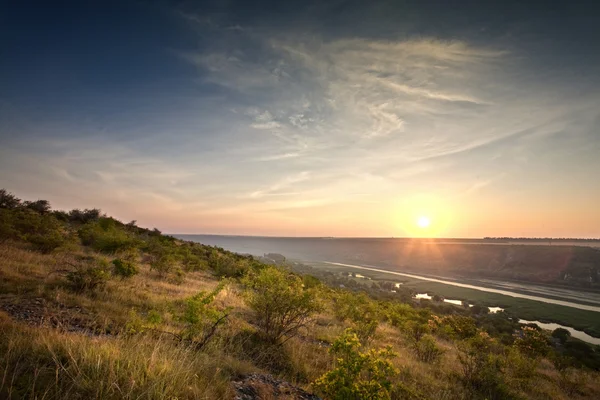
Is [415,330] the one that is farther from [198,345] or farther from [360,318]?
[198,345]

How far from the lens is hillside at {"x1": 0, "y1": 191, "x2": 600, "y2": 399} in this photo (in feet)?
10.2

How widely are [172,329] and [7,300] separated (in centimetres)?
392

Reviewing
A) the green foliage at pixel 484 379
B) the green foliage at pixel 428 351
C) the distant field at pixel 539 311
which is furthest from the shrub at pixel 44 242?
the distant field at pixel 539 311

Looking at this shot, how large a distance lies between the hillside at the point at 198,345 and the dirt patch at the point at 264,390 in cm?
3

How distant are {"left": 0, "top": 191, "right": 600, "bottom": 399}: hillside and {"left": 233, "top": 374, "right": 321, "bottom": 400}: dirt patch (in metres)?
0.03

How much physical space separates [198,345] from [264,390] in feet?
7.65

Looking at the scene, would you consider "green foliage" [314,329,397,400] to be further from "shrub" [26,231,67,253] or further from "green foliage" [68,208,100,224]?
"green foliage" [68,208,100,224]

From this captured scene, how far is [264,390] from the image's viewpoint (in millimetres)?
4137

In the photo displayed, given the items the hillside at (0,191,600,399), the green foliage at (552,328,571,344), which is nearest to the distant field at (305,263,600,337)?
the green foliage at (552,328,571,344)

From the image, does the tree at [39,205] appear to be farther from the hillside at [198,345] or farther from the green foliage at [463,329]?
the green foliage at [463,329]

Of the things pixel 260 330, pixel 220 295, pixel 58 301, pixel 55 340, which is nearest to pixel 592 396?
pixel 260 330

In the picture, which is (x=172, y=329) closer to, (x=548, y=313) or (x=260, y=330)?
(x=260, y=330)

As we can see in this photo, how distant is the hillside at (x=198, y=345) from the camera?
3102 mm

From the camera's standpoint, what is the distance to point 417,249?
478ft
